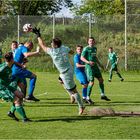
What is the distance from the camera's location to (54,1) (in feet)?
233

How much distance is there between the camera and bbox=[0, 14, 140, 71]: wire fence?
38.6 metres

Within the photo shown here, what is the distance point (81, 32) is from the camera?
38969 mm

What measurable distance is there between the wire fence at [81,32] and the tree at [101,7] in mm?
Result: 23825

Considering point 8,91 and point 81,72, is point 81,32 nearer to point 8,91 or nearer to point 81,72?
point 81,72

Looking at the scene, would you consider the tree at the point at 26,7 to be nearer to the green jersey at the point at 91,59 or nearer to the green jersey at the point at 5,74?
the green jersey at the point at 91,59

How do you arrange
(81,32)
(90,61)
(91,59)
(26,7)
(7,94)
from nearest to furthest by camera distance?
(7,94) → (90,61) → (91,59) → (81,32) → (26,7)

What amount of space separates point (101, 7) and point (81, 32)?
103ft

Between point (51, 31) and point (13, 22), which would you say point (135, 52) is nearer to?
point (51, 31)

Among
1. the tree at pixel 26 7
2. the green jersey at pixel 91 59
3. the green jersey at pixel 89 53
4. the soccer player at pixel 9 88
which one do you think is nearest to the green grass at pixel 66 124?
the soccer player at pixel 9 88

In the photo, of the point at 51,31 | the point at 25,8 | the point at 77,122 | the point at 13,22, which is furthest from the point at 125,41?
the point at 25,8

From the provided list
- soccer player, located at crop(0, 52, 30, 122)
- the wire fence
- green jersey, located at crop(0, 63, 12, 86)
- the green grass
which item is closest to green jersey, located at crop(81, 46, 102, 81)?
the green grass

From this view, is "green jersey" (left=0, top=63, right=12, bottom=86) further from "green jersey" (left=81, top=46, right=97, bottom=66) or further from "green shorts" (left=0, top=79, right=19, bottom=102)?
"green jersey" (left=81, top=46, right=97, bottom=66)

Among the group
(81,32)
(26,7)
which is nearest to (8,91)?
(81,32)

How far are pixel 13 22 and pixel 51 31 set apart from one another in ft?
8.98
